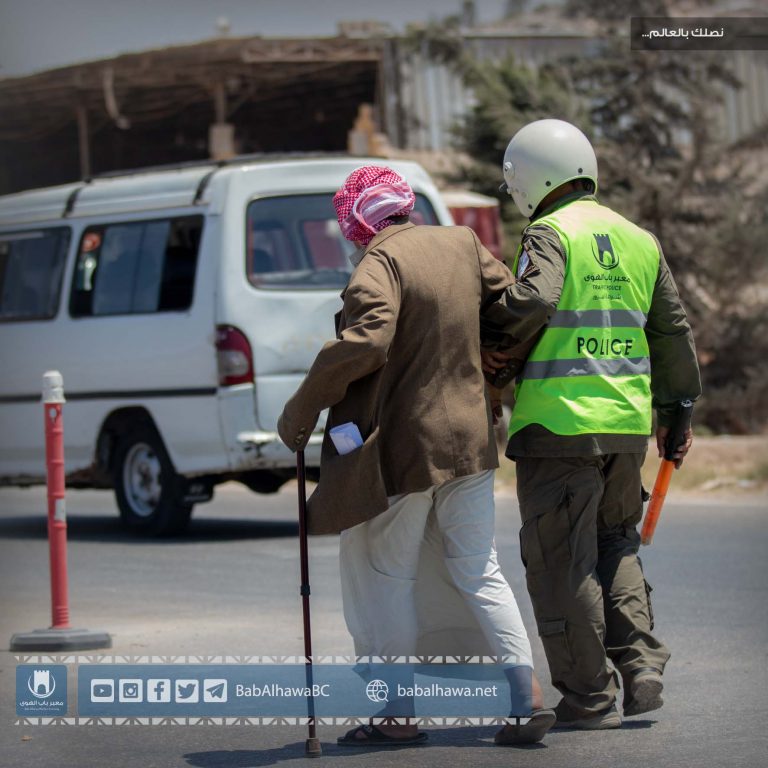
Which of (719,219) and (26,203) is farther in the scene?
(719,219)

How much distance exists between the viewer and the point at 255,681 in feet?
20.2

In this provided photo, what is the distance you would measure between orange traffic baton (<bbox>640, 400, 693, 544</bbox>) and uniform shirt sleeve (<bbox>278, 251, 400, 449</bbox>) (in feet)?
3.91

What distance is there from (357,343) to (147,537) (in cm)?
680

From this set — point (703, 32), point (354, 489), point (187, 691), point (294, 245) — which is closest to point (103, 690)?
point (187, 691)

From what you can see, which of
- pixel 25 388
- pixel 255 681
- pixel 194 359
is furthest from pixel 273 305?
pixel 255 681

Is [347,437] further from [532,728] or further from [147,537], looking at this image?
[147,537]

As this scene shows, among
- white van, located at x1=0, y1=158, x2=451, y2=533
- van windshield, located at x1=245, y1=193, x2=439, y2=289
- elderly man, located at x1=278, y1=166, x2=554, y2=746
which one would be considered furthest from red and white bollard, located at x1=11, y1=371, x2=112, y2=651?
van windshield, located at x1=245, y1=193, x2=439, y2=289

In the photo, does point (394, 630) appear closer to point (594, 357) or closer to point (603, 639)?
point (603, 639)

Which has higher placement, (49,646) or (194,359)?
(194,359)

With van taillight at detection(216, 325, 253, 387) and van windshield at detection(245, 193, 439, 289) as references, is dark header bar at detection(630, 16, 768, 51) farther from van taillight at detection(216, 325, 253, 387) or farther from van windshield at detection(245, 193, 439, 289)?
van taillight at detection(216, 325, 253, 387)

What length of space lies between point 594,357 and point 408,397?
0.65m

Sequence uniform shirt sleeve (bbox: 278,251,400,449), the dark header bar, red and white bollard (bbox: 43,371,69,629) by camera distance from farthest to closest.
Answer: the dark header bar → red and white bollard (bbox: 43,371,69,629) → uniform shirt sleeve (bbox: 278,251,400,449)

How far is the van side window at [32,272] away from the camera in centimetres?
1184

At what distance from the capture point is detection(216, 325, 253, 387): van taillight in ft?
34.2
